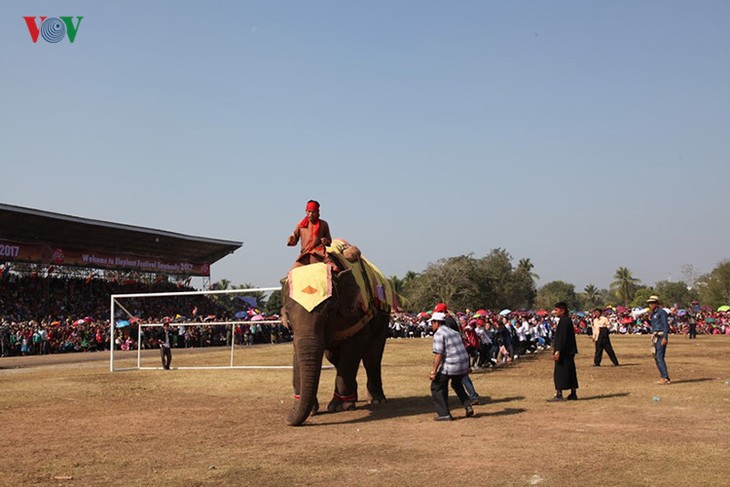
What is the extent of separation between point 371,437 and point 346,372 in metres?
3.39

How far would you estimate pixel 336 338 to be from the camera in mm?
13445

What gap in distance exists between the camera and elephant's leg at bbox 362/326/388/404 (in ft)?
50.2

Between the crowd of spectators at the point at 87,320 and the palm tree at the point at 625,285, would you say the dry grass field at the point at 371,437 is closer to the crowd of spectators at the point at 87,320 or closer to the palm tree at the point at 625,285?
the crowd of spectators at the point at 87,320

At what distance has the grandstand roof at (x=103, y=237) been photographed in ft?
152

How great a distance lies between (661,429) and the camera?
10750mm

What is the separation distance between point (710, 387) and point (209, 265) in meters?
56.9

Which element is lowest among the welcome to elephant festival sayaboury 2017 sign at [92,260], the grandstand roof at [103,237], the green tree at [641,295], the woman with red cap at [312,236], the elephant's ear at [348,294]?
the elephant's ear at [348,294]

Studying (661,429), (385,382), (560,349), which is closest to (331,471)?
(661,429)

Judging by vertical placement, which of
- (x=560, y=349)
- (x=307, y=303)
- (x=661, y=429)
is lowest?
(x=661, y=429)

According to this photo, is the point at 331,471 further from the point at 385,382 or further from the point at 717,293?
the point at 717,293

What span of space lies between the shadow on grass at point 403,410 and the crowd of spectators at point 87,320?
21.3m

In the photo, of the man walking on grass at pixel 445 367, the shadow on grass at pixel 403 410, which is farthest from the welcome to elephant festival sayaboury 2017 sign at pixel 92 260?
the man walking on grass at pixel 445 367

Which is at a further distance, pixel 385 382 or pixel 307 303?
pixel 385 382

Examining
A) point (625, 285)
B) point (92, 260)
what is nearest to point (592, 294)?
point (625, 285)
